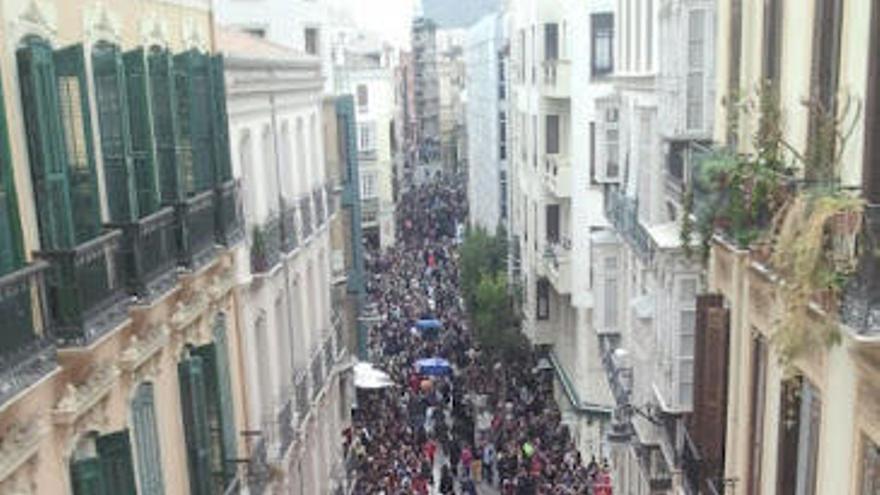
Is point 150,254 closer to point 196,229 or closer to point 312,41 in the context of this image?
point 196,229

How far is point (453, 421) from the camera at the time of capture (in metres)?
32.3

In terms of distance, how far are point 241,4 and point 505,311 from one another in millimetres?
14813

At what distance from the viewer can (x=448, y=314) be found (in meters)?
47.9

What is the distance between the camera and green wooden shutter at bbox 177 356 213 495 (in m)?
13.1

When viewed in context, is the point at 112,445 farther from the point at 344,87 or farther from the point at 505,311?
the point at 344,87

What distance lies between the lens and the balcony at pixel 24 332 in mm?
8234

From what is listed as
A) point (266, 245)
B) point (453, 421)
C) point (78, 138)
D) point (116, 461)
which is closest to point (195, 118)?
point (78, 138)

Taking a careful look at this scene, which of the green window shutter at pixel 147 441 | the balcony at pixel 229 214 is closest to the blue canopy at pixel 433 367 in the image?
the balcony at pixel 229 214

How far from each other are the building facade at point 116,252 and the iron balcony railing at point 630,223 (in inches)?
289

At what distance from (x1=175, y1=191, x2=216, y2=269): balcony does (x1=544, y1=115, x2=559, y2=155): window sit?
2082 centimetres

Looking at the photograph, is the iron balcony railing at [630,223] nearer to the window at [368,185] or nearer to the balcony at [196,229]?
the balcony at [196,229]

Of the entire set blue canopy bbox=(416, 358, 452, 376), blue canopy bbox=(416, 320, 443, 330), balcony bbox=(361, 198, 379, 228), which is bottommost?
blue canopy bbox=(416, 320, 443, 330)

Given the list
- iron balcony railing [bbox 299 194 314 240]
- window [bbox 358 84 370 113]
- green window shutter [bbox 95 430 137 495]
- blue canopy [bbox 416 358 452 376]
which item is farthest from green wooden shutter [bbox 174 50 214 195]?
window [bbox 358 84 370 113]

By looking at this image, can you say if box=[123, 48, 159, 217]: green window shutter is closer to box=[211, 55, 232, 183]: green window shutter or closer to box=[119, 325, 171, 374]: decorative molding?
box=[119, 325, 171, 374]: decorative molding
